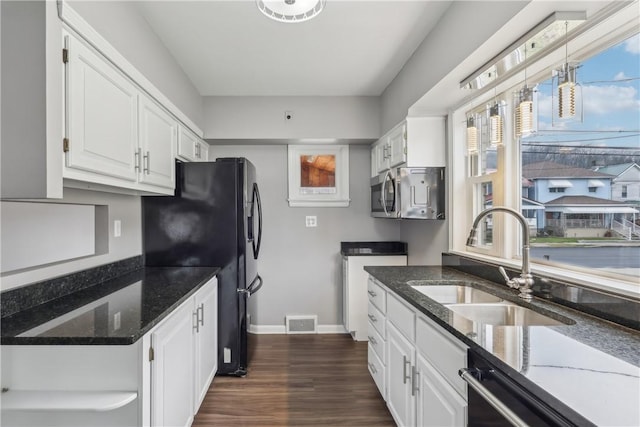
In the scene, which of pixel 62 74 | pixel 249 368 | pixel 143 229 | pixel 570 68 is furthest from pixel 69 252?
pixel 570 68

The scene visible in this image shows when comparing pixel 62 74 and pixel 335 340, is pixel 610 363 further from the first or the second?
pixel 335 340

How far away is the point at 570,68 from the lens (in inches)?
51.3

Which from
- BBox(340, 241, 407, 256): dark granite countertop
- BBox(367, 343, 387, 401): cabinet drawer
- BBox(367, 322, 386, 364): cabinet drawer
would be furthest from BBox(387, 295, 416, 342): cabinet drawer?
BBox(340, 241, 407, 256): dark granite countertop

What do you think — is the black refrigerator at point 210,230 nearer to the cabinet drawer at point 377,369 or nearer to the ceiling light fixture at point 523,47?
the cabinet drawer at point 377,369

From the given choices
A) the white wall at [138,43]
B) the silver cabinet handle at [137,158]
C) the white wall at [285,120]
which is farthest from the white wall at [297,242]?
the silver cabinet handle at [137,158]

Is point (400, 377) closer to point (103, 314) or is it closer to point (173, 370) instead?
point (173, 370)

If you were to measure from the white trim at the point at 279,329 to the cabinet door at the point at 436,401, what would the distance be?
2.03 metres

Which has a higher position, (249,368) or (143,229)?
(143,229)

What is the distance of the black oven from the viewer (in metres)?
0.71

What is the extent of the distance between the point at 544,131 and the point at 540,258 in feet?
2.26

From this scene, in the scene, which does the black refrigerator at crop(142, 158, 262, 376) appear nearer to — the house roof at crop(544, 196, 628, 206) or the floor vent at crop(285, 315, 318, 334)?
the floor vent at crop(285, 315, 318, 334)

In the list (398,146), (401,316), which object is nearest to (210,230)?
(401,316)

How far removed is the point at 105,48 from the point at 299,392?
7.68ft

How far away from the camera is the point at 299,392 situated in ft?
7.66
